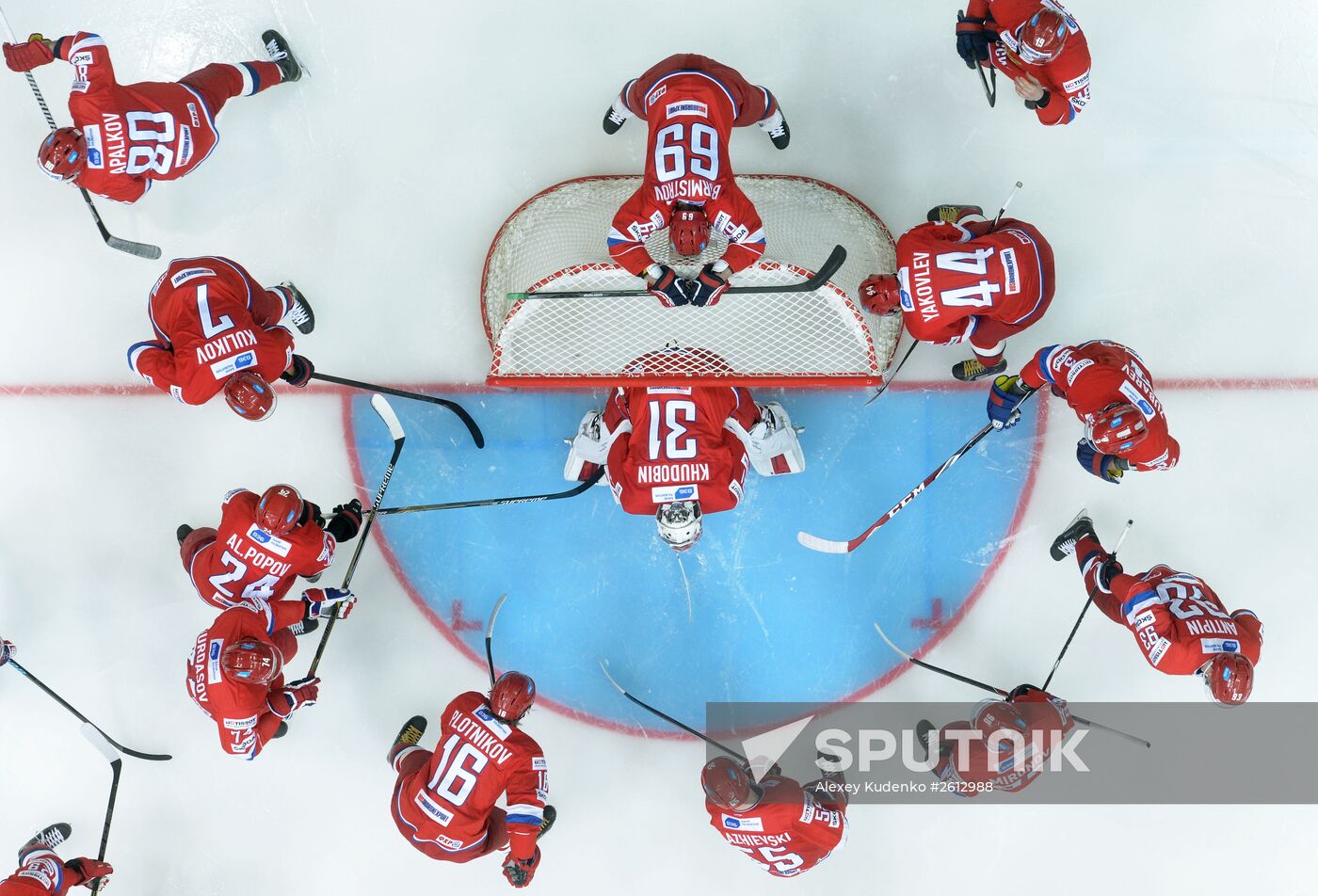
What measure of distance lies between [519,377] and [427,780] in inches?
76.8

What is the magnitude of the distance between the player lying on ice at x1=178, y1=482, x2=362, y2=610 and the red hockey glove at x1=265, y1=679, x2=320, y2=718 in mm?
464

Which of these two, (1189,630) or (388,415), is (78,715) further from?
(1189,630)

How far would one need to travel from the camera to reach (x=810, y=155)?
4.64 metres

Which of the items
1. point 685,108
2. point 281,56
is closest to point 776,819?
point 685,108

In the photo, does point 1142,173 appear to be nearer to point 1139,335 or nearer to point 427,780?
point 1139,335

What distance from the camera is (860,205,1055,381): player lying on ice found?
3793 millimetres

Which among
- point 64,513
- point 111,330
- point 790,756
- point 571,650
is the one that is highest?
point 111,330

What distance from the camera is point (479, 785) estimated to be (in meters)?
4.00

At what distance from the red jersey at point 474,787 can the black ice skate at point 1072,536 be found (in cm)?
288

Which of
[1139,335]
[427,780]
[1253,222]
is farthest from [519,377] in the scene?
[1253,222]

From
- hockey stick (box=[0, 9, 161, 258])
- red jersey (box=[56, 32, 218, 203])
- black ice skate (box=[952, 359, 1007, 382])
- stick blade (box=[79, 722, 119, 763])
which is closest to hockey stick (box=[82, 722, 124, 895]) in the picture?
stick blade (box=[79, 722, 119, 763])

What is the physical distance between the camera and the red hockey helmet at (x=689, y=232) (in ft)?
11.9

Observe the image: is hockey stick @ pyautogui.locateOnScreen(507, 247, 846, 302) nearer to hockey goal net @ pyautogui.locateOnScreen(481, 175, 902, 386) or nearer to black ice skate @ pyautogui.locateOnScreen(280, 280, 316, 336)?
hockey goal net @ pyautogui.locateOnScreen(481, 175, 902, 386)

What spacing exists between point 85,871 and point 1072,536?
5367 mm
